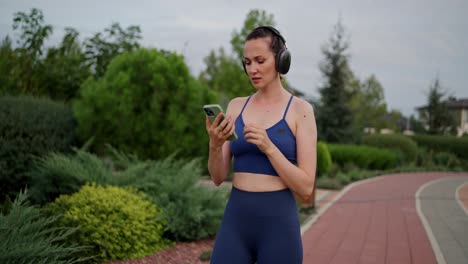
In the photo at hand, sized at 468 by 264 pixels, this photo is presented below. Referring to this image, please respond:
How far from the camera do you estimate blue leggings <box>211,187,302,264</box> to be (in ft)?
8.01

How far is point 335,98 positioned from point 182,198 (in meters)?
19.8

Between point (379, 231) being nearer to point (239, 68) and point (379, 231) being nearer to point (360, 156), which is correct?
point (360, 156)

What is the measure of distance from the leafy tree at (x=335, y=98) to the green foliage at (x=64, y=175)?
1863 centimetres

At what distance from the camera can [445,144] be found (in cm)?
2867

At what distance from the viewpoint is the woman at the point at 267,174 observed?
7.99ft

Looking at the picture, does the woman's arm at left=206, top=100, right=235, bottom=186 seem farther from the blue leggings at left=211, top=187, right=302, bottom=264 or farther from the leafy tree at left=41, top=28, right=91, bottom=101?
the leafy tree at left=41, top=28, right=91, bottom=101

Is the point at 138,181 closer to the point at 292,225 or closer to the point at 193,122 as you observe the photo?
the point at 193,122

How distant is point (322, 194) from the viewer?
12.7 meters

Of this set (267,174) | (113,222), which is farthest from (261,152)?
(113,222)

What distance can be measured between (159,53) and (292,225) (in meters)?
7.60

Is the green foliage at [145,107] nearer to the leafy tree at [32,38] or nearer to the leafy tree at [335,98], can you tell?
the leafy tree at [32,38]

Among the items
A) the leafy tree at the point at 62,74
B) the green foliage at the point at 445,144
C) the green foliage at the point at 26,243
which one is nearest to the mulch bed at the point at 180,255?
the green foliage at the point at 26,243

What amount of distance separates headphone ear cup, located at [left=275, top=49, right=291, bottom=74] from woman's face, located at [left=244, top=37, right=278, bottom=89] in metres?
0.03

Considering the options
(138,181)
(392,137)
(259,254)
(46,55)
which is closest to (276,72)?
(259,254)
